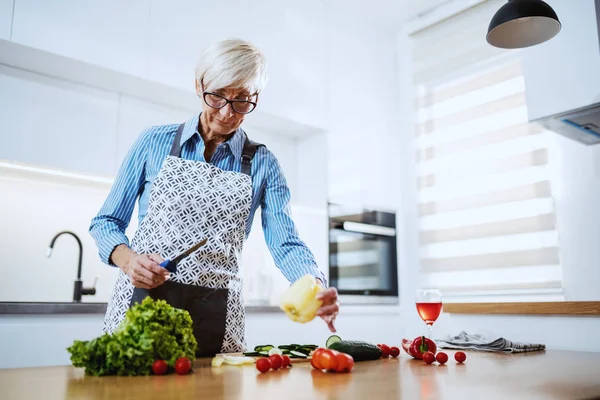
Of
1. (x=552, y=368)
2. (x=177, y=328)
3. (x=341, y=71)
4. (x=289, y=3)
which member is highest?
(x=289, y=3)

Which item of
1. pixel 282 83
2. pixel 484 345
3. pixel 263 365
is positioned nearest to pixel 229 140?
pixel 263 365

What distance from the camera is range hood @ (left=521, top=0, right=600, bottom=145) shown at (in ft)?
7.53

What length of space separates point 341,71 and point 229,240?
2592mm

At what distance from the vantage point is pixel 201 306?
55.8 inches

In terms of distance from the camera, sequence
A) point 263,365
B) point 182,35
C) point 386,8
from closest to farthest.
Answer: point 263,365
point 182,35
point 386,8

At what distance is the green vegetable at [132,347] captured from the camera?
3.14 feet

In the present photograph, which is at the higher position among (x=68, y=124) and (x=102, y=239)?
(x=68, y=124)

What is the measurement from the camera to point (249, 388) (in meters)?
0.86

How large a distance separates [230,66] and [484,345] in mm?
1187

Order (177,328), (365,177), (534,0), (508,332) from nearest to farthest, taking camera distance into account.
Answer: (177,328)
(534,0)
(508,332)
(365,177)

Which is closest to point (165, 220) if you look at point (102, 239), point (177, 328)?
point (102, 239)

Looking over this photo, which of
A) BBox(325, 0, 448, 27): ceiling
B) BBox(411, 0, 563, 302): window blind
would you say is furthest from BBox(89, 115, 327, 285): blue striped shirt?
BBox(325, 0, 448, 27): ceiling

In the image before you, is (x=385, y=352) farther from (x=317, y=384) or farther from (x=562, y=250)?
(x=562, y=250)

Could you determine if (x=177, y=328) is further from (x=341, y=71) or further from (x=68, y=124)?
(x=341, y=71)
